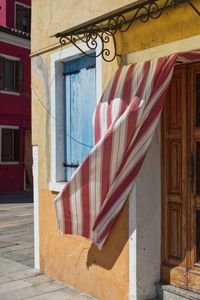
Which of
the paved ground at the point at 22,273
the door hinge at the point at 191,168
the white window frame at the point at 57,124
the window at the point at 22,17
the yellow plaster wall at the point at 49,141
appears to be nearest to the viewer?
the door hinge at the point at 191,168

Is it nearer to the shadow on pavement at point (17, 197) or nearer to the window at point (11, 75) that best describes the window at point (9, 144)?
the shadow on pavement at point (17, 197)

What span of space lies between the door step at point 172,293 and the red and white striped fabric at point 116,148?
77cm

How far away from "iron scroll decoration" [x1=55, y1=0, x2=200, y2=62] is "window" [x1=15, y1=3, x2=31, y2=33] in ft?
53.5

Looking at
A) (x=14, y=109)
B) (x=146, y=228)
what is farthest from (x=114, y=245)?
(x=14, y=109)

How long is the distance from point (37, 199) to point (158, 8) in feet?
10.3

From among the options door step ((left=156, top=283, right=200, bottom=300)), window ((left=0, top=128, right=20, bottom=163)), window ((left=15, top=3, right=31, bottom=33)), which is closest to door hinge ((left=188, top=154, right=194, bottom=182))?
door step ((left=156, top=283, right=200, bottom=300))

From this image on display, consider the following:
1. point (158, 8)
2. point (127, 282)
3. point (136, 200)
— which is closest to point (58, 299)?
point (127, 282)

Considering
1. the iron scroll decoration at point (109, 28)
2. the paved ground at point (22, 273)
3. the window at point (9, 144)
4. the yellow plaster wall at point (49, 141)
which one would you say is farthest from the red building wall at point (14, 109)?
the iron scroll decoration at point (109, 28)

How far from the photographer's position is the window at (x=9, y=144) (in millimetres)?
19266

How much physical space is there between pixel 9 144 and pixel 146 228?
1516 cm

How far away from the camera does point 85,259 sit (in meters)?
5.66

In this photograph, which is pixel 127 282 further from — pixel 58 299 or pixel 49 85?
pixel 49 85

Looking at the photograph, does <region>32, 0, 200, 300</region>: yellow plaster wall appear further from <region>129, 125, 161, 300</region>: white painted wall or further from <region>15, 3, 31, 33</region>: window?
<region>15, 3, 31, 33</region>: window

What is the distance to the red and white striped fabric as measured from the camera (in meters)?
4.51
